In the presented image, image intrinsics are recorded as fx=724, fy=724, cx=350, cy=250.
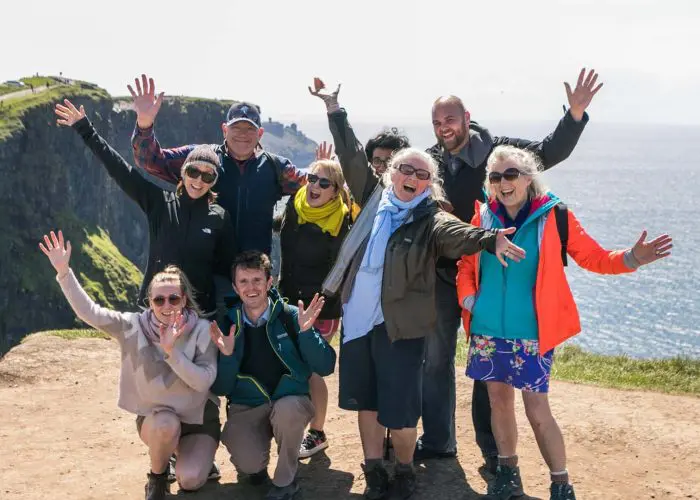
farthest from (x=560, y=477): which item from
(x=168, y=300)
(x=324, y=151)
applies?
(x=324, y=151)

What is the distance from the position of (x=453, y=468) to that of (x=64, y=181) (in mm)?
112523

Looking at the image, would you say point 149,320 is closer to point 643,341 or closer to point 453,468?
point 453,468

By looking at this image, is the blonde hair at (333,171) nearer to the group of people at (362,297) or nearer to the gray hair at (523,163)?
the group of people at (362,297)

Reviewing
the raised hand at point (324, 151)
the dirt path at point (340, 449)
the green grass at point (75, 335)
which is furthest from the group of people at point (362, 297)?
the green grass at point (75, 335)

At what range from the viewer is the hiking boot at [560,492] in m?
7.24

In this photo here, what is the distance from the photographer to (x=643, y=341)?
85.3m

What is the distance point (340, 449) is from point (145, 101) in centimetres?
497

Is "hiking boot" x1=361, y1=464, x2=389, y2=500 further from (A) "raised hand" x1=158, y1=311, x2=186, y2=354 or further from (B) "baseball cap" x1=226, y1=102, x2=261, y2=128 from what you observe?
(B) "baseball cap" x1=226, y1=102, x2=261, y2=128

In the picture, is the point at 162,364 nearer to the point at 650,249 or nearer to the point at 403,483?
the point at 403,483

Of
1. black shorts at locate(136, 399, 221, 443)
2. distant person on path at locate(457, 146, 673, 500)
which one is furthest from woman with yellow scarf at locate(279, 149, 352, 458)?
distant person on path at locate(457, 146, 673, 500)

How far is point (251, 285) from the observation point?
7566 millimetres

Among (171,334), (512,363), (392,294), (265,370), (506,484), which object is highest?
(392,294)

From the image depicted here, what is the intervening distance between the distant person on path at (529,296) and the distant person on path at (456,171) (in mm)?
784

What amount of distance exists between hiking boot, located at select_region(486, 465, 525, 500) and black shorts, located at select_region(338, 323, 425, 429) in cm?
108
